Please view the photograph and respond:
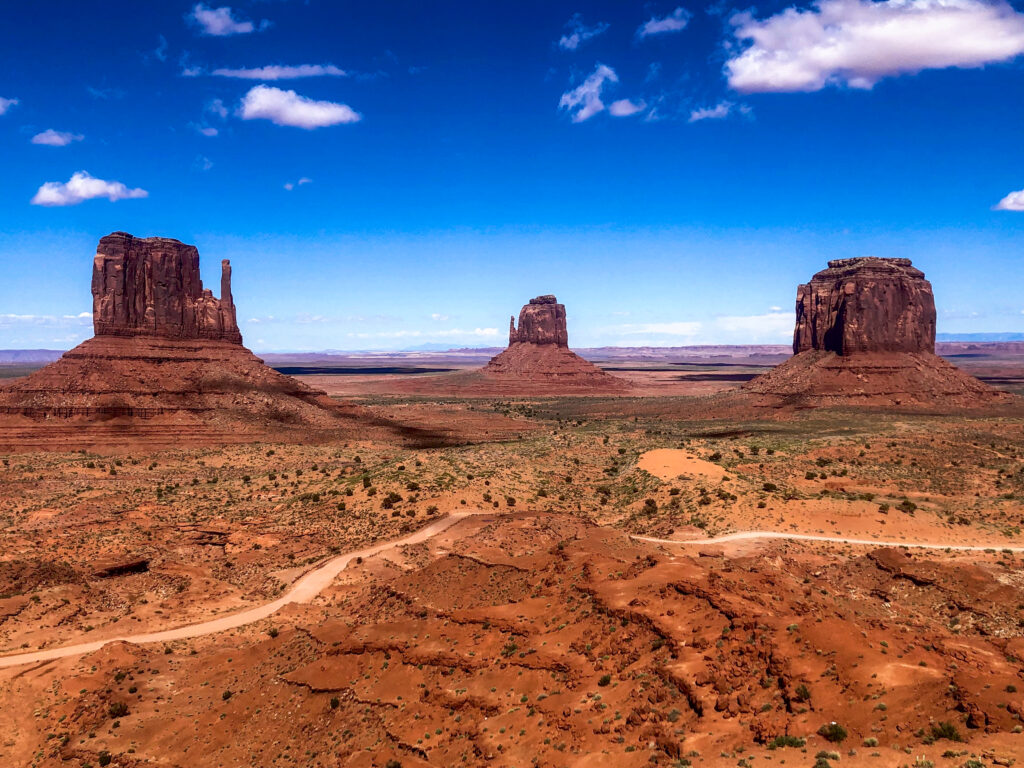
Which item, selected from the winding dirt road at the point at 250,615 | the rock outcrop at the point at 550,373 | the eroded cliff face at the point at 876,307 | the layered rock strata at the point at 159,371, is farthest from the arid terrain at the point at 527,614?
the rock outcrop at the point at 550,373

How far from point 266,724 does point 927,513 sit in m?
39.6

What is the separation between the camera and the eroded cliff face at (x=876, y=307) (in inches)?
4574

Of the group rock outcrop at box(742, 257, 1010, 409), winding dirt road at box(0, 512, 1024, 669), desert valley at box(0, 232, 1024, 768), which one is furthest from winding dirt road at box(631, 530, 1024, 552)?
rock outcrop at box(742, 257, 1010, 409)

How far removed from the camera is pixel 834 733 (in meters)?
15.1

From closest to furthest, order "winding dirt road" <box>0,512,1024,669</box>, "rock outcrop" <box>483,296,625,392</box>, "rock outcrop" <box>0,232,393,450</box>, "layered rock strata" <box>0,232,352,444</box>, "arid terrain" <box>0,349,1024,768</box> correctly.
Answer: "arid terrain" <box>0,349,1024,768</box>
"winding dirt road" <box>0,512,1024,669</box>
"rock outcrop" <box>0,232,393,450</box>
"layered rock strata" <box>0,232,352,444</box>
"rock outcrop" <box>483,296,625,392</box>

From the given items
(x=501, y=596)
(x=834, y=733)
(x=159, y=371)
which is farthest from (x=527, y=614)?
(x=159, y=371)

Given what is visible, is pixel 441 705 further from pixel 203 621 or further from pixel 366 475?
pixel 366 475

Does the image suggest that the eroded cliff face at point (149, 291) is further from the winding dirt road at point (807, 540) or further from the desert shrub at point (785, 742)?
the desert shrub at point (785, 742)

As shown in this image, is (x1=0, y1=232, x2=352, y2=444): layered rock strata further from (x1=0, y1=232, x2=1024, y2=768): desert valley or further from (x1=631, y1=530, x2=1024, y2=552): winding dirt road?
(x1=631, y1=530, x2=1024, y2=552): winding dirt road

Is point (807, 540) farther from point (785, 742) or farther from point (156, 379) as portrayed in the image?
point (156, 379)

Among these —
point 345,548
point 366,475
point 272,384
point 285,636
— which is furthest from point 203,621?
point 272,384

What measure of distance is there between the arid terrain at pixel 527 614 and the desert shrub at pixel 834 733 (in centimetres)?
4

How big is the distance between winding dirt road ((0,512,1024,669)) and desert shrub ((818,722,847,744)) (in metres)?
19.9

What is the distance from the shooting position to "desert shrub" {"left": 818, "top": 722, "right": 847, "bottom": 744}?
49.4ft
